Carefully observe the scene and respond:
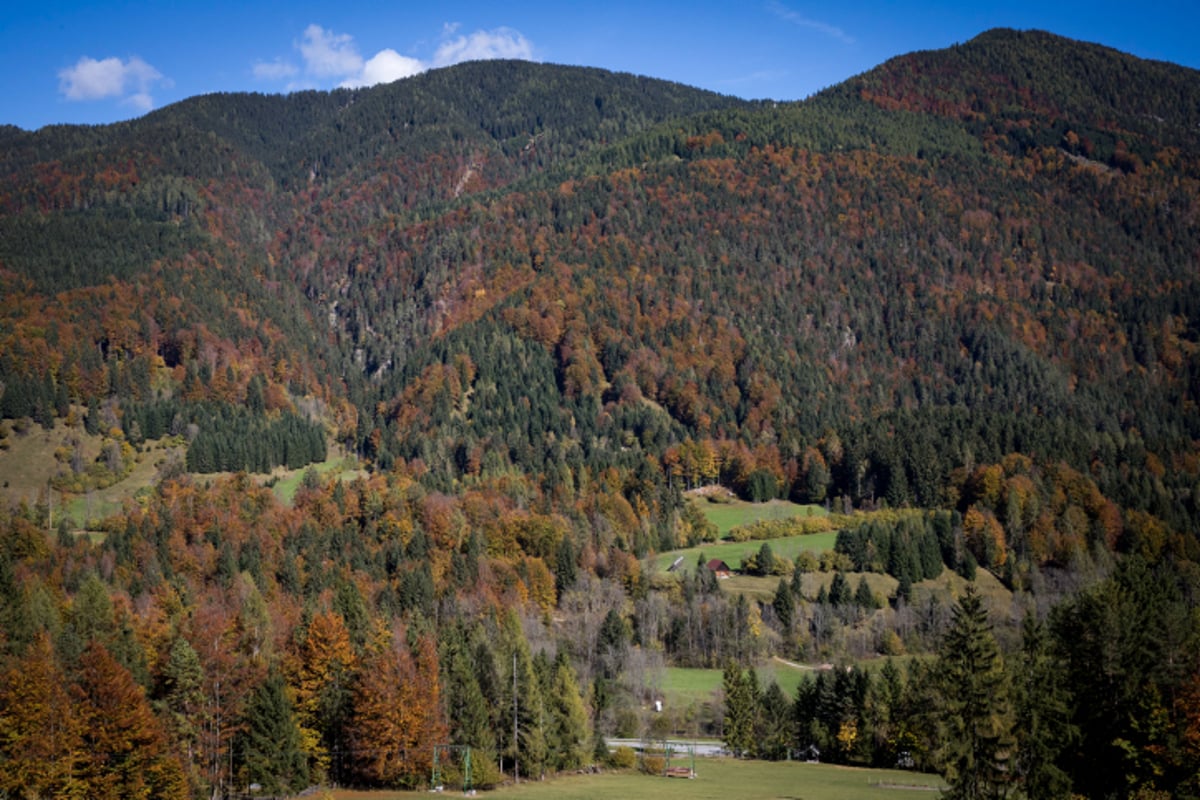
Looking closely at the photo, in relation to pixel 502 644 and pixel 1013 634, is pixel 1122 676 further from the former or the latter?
pixel 1013 634

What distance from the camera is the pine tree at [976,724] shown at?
76.3 m

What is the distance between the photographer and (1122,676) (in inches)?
3307

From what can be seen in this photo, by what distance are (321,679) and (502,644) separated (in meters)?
21.6

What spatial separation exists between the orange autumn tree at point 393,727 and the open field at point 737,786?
3.45 m

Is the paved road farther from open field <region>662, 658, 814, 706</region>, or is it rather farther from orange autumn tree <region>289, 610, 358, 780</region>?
orange autumn tree <region>289, 610, 358, 780</region>

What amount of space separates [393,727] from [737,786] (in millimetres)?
28005

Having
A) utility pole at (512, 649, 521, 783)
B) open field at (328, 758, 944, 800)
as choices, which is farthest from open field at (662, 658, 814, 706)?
utility pole at (512, 649, 521, 783)

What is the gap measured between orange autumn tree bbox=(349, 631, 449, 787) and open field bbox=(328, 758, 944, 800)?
11.3ft

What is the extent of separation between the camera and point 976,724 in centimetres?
7650

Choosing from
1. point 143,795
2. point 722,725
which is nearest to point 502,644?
point 722,725

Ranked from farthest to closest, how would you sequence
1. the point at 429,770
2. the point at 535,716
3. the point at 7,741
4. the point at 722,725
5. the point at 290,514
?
the point at 290,514, the point at 722,725, the point at 535,716, the point at 429,770, the point at 7,741

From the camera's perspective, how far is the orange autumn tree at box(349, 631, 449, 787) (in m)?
95.1

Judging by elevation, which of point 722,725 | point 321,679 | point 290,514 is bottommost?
point 722,725

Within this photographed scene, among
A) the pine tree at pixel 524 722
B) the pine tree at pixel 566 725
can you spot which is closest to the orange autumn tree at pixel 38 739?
the pine tree at pixel 524 722
